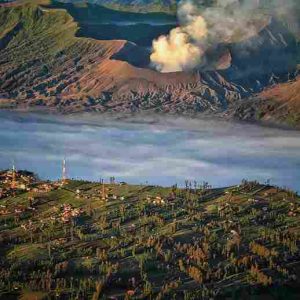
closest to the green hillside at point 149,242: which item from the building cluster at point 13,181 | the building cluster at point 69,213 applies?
the building cluster at point 69,213

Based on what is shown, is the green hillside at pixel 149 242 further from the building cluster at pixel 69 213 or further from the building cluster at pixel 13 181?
the building cluster at pixel 13 181

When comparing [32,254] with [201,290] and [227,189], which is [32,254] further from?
[227,189]

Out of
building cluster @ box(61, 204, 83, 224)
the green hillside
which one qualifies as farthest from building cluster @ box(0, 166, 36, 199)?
building cluster @ box(61, 204, 83, 224)

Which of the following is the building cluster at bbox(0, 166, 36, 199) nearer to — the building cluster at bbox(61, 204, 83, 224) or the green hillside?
the green hillside

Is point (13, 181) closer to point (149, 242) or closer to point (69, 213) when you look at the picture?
point (69, 213)

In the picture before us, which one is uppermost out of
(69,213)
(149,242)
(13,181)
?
(13,181)

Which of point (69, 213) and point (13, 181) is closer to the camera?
point (69, 213)

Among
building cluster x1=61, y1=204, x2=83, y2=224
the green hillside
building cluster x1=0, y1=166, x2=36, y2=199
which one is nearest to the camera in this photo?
the green hillside

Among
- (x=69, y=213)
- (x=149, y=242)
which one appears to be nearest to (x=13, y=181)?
(x=69, y=213)

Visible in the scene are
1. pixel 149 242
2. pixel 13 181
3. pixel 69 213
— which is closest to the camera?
pixel 149 242

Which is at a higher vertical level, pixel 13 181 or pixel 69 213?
pixel 13 181

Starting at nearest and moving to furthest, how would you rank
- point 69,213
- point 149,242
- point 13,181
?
point 149,242
point 69,213
point 13,181
